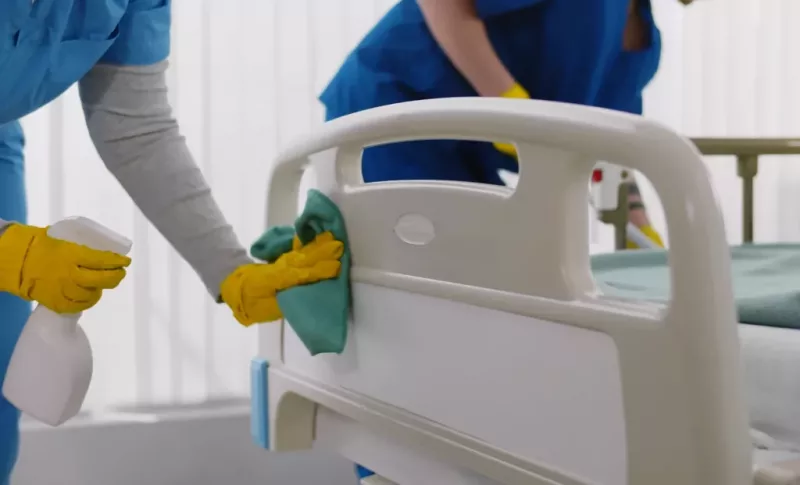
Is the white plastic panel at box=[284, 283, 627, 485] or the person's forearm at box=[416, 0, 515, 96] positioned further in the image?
the person's forearm at box=[416, 0, 515, 96]

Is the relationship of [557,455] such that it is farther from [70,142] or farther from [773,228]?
[773,228]

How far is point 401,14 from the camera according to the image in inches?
53.7

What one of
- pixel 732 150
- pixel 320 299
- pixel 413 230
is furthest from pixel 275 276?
pixel 732 150

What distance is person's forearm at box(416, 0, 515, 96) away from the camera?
1.24m

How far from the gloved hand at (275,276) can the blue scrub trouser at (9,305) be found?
261mm

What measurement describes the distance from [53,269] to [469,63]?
673 millimetres

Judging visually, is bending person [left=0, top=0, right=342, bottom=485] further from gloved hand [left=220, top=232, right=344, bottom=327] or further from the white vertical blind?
the white vertical blind

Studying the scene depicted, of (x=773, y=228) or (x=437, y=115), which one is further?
(x=773, y=228)

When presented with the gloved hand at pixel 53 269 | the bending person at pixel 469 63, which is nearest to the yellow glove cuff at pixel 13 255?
the gloved hand at pixel 53 269

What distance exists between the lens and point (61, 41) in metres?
0.97

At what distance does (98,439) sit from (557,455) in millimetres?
1285

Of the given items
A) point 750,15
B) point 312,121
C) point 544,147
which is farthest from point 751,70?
point 544,147

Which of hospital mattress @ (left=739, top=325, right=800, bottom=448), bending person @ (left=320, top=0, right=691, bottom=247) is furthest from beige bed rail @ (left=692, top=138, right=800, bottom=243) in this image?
hospital mattress @ (left=739, top=325, right=800, bottom=448)

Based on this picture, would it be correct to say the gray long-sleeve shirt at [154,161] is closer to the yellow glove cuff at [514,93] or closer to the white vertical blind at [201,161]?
the yellow glove cuff at [514,93]
